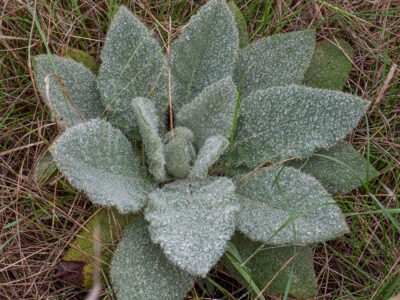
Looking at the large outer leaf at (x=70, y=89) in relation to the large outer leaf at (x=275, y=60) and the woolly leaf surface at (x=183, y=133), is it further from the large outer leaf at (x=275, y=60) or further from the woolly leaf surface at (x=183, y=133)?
the large outer leaf at (x=275, y=60)

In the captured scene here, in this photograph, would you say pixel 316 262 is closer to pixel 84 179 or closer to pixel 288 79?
pixel 288 79

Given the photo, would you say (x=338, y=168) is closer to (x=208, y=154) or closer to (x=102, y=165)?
(x=208, y=154)

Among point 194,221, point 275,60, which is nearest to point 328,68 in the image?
point 275,60

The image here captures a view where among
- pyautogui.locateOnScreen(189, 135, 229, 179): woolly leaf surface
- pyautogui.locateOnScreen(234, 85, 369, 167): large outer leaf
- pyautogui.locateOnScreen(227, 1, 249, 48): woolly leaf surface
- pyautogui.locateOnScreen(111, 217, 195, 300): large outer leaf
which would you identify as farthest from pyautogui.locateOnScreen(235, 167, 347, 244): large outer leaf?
pyautogui.locateOnScreen(227, 1, 249, 48): woolly leaf surface

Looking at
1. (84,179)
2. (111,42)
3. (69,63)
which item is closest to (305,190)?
(84,179)

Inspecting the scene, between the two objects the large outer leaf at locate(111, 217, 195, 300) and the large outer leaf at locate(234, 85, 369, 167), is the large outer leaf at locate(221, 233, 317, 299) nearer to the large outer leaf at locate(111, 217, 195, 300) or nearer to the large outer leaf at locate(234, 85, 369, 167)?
the large outer leaf at locate(111, 217, 195, 300)

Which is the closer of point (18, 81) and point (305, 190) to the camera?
point (305, 190)
